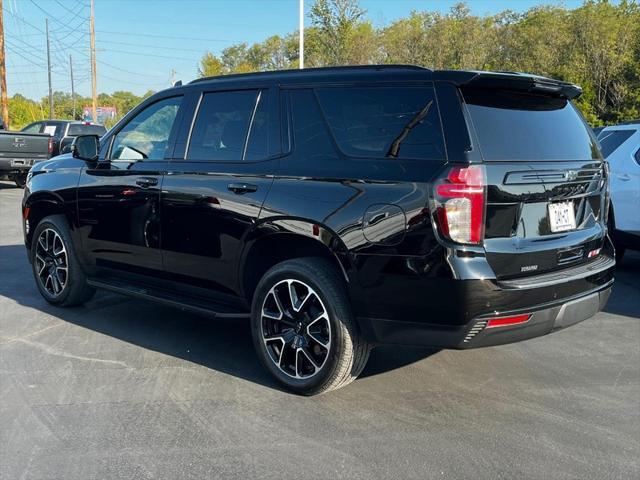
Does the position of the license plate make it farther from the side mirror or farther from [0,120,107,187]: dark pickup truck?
[0,120,107,187]: dark pickup truck

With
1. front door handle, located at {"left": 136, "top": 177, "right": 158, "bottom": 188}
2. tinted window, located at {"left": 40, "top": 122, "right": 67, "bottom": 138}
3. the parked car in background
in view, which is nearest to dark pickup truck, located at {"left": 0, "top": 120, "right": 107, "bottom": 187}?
the parked car in background

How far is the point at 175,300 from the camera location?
4637mm

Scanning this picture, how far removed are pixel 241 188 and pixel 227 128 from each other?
0.59 metres

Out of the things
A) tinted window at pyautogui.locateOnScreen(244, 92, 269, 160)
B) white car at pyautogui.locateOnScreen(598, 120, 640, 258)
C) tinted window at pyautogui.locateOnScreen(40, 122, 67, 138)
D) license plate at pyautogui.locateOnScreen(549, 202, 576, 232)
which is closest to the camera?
license plate at pyautogui.locateOnScreen(549, 202, 576, 232)

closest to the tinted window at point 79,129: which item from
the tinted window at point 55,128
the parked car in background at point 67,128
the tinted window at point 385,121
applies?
the parked car in background at point 67,128

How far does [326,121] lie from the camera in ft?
12.9

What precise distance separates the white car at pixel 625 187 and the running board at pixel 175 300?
16.3ft

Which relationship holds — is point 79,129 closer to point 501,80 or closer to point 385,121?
point 385,121

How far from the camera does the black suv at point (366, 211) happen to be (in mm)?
3324

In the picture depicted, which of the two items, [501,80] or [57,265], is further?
[57,265]

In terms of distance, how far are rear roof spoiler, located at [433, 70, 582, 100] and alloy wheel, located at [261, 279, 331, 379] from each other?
1471 mm

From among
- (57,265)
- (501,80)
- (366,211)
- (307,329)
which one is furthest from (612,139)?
(57,265)

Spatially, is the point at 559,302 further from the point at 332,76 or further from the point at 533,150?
the point at 332,76

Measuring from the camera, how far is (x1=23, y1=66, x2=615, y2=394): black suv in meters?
3.32
